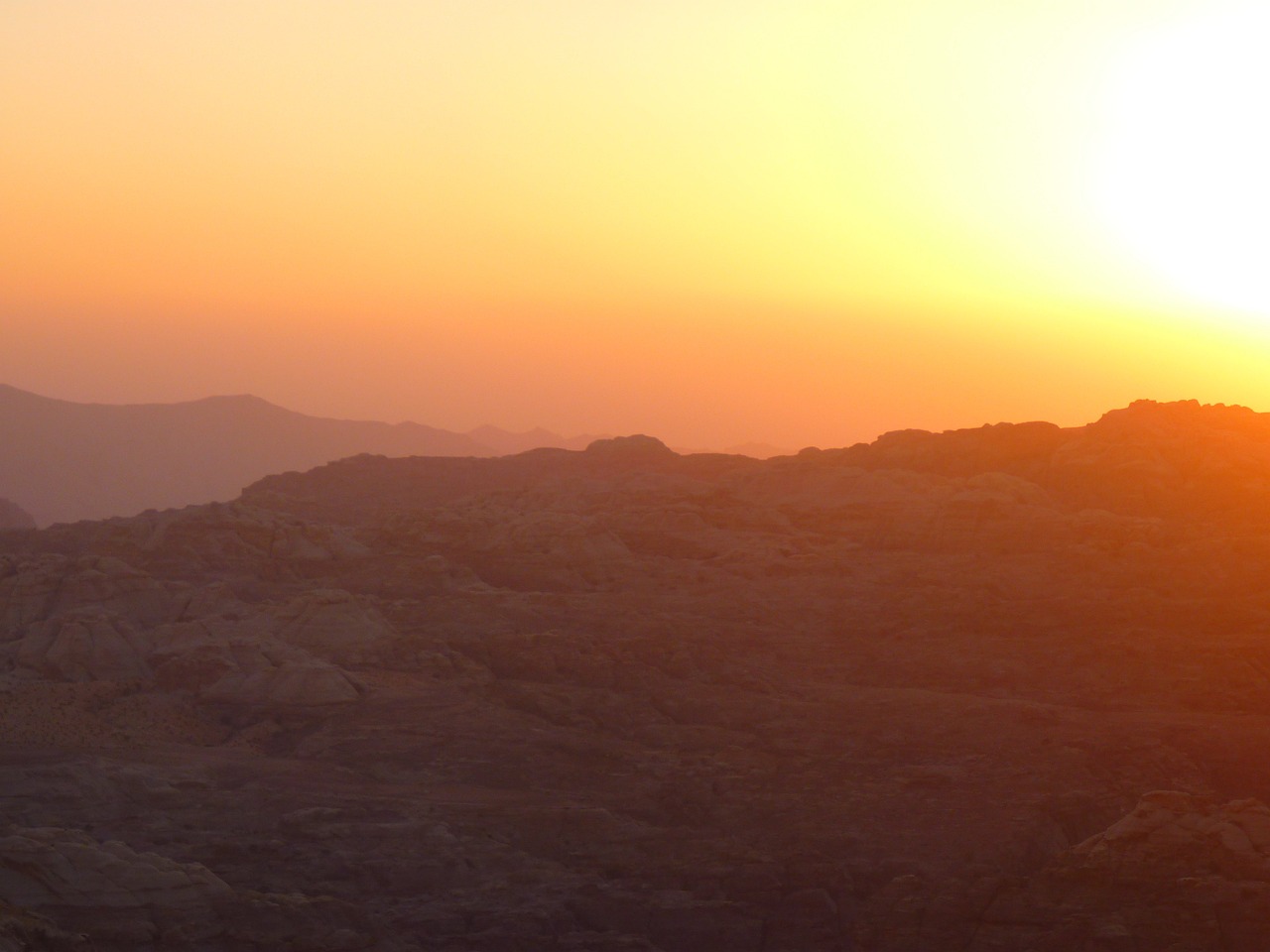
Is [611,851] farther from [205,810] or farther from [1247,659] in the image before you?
[1247,659]

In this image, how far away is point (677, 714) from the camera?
128 feet

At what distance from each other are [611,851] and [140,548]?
31.7 meters

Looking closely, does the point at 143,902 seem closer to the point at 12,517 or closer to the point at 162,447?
the point at 12,517

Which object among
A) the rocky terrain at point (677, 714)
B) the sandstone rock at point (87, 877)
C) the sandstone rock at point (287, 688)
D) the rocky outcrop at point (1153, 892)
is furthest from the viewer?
the sandstone rock at point (287, 688)

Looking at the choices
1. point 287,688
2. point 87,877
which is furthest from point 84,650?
point 87,877

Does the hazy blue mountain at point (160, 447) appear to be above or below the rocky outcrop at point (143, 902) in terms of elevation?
above

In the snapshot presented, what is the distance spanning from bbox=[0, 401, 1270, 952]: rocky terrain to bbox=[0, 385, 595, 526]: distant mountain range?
95.4m

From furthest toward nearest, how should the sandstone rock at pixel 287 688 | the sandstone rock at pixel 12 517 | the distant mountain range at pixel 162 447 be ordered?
the distant mountain range at pixel 162 447 → the sandstone rock at pixel 12 517 → the sandstone rock at pixel 287 688

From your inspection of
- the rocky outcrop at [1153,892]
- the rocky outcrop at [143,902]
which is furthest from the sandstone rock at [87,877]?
the rocky outcrop at [1153,892]

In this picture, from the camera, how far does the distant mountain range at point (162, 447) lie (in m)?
151

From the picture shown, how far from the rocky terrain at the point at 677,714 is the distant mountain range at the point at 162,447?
9536cm

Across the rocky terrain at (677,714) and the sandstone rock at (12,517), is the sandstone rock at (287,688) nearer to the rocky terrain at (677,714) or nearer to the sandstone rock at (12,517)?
the rocky terrain at (677,714)

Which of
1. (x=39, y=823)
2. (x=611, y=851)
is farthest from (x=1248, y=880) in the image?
(x=39, y=823)

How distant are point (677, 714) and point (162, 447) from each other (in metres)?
141
